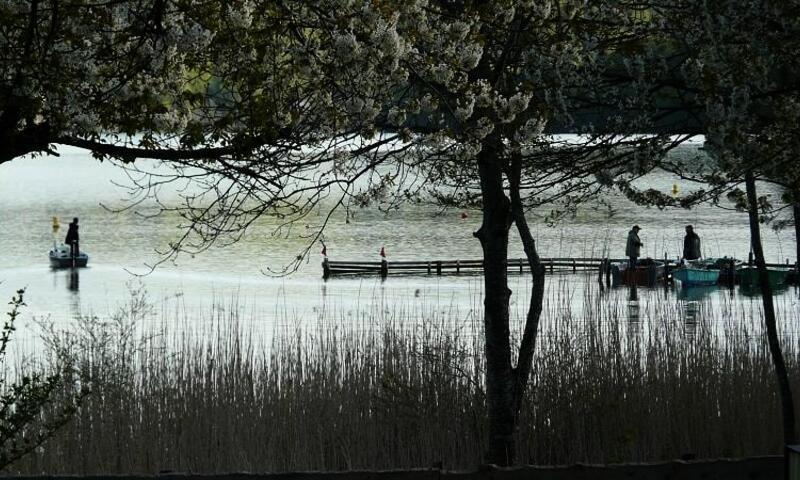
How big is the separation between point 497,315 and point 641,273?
2574cm

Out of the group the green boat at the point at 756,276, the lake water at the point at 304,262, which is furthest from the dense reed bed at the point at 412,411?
the green boat at the point at 756,276

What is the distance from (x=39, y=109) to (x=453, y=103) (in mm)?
2505

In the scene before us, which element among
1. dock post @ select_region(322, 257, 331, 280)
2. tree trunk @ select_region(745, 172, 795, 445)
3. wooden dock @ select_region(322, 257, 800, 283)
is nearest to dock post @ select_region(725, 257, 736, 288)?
wooden dock @ select_region(322, 257, 800, 283)

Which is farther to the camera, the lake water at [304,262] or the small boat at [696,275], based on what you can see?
the small boat at [696,275]

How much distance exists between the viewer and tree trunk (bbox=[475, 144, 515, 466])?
29.4ft

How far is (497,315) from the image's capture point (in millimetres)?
8945

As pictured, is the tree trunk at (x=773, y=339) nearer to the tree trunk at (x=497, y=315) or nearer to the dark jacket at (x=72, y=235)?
the tree trunk at (x=497, y=315)

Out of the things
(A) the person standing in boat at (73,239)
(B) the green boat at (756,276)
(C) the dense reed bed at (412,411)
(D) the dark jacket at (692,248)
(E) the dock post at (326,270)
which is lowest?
(C) the dense reed bed at (412,411)

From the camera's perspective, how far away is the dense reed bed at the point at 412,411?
9641mm

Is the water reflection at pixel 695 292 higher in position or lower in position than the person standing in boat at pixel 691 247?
lower

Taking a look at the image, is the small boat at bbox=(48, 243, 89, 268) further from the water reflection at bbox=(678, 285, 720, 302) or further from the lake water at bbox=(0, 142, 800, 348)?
the water reflection at bbox=(678, 285, 720, 302)

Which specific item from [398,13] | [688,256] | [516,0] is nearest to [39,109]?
[398,13]

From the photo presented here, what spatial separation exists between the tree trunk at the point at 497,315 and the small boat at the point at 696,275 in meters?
25.4

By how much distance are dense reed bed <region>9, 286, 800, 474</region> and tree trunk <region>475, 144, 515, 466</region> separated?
51cm
